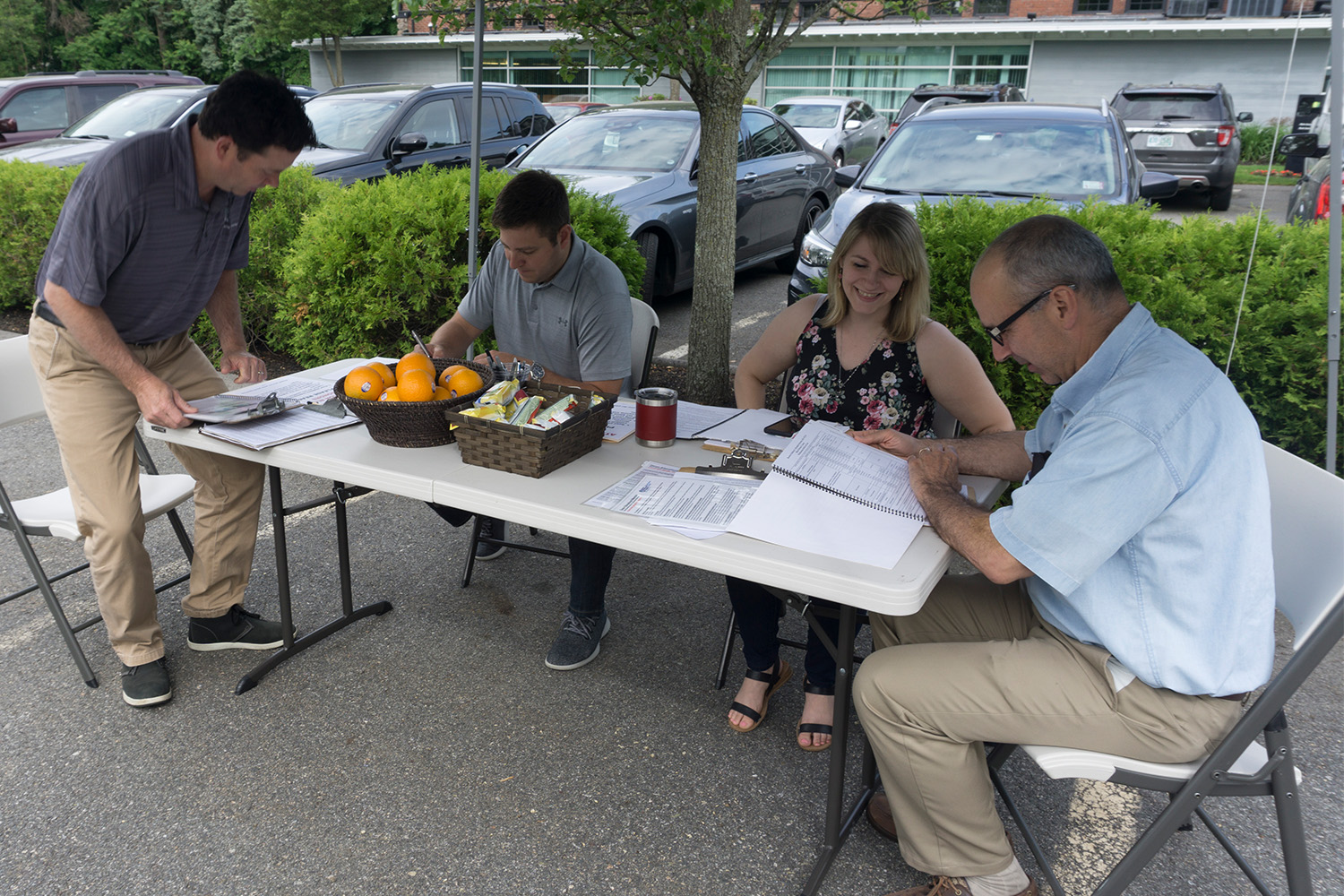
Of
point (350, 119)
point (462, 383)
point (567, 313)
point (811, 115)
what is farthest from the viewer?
point (811, 115)

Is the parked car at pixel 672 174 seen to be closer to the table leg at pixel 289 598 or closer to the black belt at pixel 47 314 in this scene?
the table leg at pixel 289 598

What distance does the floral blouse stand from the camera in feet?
9.06

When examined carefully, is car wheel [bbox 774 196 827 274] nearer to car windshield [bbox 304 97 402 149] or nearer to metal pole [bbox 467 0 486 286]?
car windshield [bbox 304 97 402 149]

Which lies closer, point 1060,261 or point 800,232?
point 1060,261

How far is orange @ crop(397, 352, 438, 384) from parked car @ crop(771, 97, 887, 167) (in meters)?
13.9

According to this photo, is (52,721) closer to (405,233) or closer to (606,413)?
(606,413)

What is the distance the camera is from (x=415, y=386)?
7.48 ft

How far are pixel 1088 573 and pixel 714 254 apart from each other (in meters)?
3.59

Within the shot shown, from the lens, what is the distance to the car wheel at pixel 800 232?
873 cm

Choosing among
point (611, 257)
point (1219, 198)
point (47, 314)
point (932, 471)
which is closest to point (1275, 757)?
point (932, 471)

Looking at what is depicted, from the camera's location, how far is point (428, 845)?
221cm

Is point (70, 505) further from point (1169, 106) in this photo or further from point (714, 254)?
point (1169, 106)

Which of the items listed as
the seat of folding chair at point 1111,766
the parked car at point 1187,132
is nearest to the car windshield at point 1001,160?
the seat of folding chair at point 1111,766

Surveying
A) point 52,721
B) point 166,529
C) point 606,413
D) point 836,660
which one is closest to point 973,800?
point 836,660
